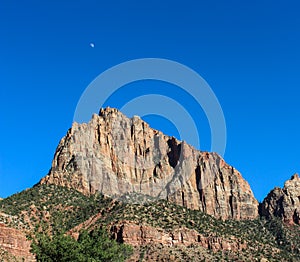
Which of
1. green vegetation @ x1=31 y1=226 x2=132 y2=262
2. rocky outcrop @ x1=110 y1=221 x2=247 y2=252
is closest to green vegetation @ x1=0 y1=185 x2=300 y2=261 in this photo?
rocky outcrop @ x1=110 y1=221 x2=247 y2=252

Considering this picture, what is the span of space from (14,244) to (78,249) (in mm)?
45237

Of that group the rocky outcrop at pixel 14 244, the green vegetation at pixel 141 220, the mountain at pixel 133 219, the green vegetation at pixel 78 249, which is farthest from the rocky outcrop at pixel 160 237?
the green vegetation at pixel 78 249

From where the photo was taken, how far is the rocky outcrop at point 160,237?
139125 mm

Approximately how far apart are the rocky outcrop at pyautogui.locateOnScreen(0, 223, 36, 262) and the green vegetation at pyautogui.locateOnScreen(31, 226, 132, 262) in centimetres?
3562

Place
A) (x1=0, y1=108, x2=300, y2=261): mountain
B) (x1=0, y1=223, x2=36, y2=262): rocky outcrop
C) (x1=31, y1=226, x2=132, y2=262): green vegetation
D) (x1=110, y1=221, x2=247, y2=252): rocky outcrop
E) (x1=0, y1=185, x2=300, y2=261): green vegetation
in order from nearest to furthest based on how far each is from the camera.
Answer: (x1=31, y1=226, x2=132, y2=262): green vegetation < (x1=0, y1=223, x2=36, y2=262): rocky outcrop < (x1=0, y1=108, x2=300, y2=261): mountain < (x1=110, y1=221, x2=247, y2=252): rocky outcrop < (x1=0, y1=185, x2=300, y2=261): green vegetation

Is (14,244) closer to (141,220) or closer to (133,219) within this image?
(133,219)

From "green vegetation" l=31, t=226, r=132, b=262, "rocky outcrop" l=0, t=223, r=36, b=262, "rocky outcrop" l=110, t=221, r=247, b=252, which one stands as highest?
"rocky outcrop" l=110, t=221, r=247, b=252

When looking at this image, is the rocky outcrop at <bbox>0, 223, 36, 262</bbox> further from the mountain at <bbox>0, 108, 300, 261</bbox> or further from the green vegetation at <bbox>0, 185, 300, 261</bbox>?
the green vegetation at <bbox>0, 185, 300, 261</bbox>

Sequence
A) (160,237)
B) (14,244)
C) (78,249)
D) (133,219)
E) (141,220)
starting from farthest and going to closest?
(141,220) → (133,219) → (160,237) → (14,244) → (78,249)

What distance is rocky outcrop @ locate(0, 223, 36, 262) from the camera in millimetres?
111750

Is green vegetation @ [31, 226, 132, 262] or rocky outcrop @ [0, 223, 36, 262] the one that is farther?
rocky outcrop @ [0, 223, 36, 262]

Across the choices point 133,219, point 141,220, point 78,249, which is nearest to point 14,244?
point 133,219

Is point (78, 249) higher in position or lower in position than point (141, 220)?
lower

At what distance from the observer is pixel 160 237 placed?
464 ft
